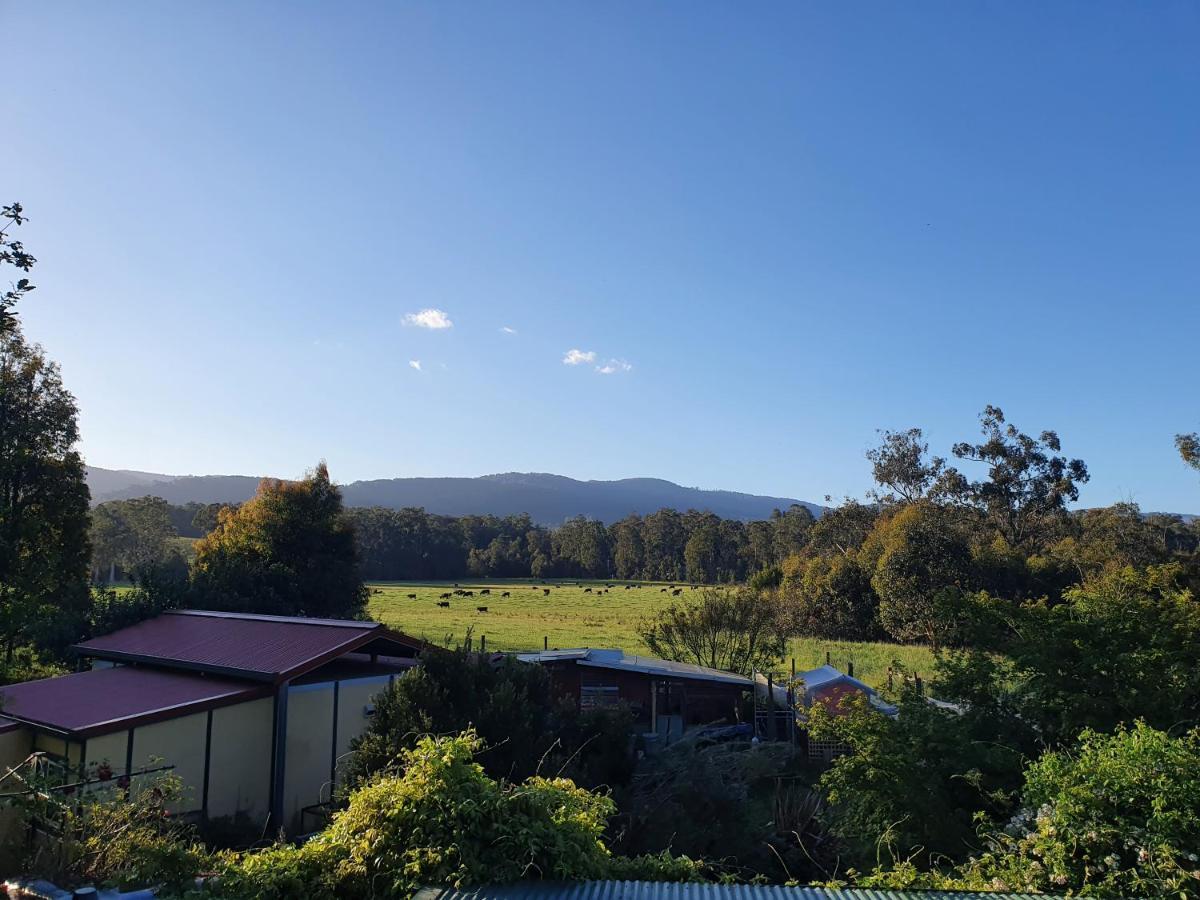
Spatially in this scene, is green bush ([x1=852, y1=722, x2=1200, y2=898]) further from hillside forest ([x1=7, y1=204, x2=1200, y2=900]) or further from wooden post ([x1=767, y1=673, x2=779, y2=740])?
wooden post ([x1=767, y1=673, x2=779, y2=740])

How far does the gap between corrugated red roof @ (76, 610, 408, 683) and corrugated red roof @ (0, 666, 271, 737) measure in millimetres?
295

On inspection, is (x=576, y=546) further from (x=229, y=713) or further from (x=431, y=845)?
(x=431, y=845)

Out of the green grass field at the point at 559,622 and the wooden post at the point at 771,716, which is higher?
the wooden post at the point at 771,716

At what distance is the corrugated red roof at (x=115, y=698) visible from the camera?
11.3 meters

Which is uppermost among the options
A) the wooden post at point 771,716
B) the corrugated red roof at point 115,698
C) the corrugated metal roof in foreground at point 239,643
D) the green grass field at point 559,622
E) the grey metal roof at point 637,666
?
the corrugated metal roof in foreground at point 239,643

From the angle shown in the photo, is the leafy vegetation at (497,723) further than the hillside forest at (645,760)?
Yes

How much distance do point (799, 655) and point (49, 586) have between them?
2811 cm

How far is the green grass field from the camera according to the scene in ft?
105

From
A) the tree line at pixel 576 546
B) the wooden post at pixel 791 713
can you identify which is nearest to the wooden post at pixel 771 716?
the wooden post at pixel 791 713

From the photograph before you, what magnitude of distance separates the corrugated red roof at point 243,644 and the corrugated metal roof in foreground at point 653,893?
31.1ft

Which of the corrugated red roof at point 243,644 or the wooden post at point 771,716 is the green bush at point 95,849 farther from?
the wooden post at point 771,716

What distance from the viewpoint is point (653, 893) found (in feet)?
14.5

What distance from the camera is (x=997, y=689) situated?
36.8 ft

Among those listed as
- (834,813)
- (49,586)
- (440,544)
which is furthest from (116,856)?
(440,544)
